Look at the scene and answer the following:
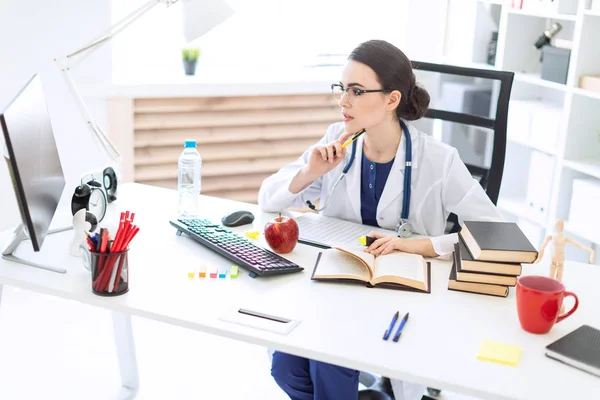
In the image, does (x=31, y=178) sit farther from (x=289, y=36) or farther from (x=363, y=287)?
(x=289, y=36)

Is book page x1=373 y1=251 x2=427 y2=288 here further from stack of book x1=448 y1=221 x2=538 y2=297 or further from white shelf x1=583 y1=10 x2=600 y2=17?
white shelf x1=583 y1=10 x2=600 y2=17

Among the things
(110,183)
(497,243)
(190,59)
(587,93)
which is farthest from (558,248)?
(190,59)

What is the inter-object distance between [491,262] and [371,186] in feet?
2.01

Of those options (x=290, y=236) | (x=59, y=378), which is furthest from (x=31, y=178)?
(x=59, y=378)

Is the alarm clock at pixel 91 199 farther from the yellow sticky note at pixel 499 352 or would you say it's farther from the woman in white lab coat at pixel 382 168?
the yellow sticky note at pixel 499 352

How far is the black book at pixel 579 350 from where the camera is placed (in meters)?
1.42

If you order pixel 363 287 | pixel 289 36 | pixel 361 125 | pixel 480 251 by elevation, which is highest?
pixel 289 36

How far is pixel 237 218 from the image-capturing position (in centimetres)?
210

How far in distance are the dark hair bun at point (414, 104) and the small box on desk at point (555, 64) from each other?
121 centimetres

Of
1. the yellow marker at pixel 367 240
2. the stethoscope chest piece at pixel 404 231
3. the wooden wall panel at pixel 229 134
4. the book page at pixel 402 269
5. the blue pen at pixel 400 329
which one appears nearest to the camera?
the blue pen at pixel 400 329

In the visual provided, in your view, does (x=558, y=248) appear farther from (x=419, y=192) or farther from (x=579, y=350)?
(x=419, y=192)

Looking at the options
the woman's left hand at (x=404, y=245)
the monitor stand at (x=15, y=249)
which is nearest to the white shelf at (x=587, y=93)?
the woman's left hand at (x=404, y=245)

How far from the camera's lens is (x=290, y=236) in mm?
1904

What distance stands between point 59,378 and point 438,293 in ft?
4.96
